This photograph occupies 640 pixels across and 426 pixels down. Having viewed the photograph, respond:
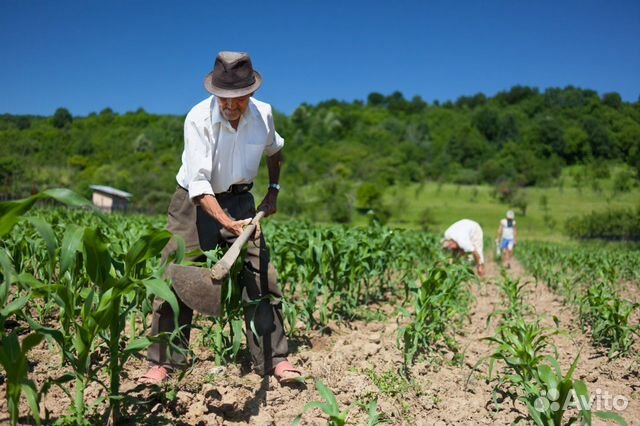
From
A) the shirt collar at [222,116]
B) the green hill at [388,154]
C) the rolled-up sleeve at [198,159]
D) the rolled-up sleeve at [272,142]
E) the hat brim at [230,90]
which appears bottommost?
the rolled-up sleeve at [198,159]

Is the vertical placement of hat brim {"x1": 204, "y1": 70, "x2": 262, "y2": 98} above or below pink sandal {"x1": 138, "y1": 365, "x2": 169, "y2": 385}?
above

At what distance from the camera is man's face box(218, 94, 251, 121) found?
269cm

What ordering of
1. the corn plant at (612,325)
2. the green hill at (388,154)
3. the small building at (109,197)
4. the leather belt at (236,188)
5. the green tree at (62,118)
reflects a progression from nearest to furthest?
the leather belt at (236,188)
the corn plant at (612,325)
the small building at (109,197)
the green hill at (388,154)
the green tree at (62,118)

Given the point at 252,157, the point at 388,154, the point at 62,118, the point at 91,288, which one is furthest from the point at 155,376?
the point at 62,118

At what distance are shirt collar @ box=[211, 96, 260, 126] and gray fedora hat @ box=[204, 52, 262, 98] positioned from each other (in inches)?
3.8

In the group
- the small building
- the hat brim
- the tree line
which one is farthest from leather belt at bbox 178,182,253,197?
the small building

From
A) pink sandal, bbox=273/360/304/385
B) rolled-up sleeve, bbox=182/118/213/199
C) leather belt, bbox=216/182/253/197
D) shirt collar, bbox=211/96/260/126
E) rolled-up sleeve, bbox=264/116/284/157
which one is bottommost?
pink sandal, bbox=273/360/304/385

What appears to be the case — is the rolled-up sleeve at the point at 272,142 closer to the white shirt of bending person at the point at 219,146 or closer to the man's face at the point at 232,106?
the white shirt of bending person at the point at 219,146

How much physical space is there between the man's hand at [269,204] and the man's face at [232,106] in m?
0.60

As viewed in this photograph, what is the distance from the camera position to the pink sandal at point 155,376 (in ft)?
8.61

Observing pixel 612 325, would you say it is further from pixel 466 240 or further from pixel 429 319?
pixel 466 240

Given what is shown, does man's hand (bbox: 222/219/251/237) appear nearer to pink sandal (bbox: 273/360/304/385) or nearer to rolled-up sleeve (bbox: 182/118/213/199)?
rolled-up sleeve (bbox: 182/118/213/199)

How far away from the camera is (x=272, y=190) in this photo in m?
3.29

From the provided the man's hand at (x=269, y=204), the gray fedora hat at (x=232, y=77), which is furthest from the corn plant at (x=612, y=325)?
the gray fedora hat at (x=232, y=77)
